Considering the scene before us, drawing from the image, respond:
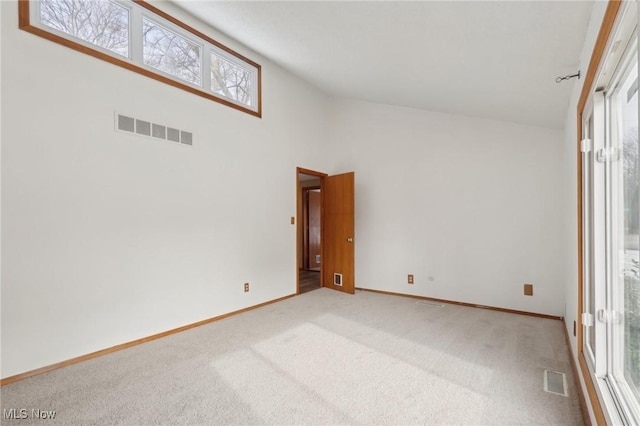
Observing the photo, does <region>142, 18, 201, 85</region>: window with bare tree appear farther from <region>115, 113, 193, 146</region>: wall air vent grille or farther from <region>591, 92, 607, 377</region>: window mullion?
<region>591, 92, 607, 377</region>: window mullion

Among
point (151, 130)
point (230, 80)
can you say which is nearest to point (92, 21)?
point (151, 130)

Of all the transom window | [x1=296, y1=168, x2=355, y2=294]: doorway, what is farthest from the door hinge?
the transom window

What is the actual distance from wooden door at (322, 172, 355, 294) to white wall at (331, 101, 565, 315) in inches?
13.5

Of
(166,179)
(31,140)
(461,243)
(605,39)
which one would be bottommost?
(461,243)

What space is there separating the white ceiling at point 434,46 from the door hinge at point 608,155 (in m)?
0.70

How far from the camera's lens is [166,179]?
9.95ft

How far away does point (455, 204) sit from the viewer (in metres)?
4.15

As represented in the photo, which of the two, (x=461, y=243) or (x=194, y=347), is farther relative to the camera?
(x=461, y=243)

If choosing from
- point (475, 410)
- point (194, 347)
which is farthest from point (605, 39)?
point (194, 347)

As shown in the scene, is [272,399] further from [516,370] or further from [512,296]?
[512,296]

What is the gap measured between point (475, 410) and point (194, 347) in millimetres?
2192

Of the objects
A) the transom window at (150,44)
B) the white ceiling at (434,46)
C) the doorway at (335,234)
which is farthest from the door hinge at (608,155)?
the transom window at (150,44)

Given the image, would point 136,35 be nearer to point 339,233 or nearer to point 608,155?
point 339,233

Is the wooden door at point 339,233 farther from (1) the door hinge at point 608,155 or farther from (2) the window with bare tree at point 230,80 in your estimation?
(1) the door hinge at point 608,155
